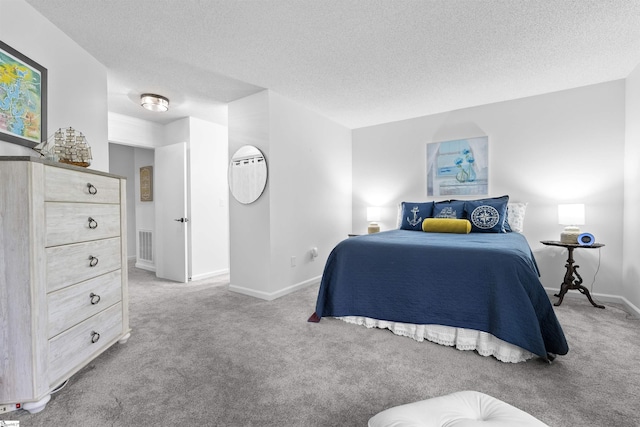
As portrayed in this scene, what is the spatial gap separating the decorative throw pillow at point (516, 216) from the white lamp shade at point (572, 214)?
41 centimetres

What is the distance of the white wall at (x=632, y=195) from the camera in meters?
2.77

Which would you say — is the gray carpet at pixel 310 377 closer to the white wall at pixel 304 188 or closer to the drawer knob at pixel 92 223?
the drawer knob at pixel 92 223

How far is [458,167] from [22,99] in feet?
14.4

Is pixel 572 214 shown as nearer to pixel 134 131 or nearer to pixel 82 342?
pixel 82 342

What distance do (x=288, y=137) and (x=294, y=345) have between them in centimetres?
240

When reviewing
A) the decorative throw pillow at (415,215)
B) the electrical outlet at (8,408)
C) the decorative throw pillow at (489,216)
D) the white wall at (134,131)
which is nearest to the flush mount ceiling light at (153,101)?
the white wall at (134,131)

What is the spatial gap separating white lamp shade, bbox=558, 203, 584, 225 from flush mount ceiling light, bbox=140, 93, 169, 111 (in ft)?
15.3

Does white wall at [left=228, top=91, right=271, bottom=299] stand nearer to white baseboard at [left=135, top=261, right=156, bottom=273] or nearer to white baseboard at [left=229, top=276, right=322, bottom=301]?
white baseboard at [left=229, top=276, right=322, bottom=301]

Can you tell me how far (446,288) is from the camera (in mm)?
2160

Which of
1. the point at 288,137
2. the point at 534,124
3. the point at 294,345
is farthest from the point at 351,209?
the point at 294,345

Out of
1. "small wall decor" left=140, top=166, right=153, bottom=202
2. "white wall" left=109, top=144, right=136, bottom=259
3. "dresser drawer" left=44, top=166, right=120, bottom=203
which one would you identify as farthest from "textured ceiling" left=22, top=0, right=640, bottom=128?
"white wall" left=109, top=144, right=136, bottom=259

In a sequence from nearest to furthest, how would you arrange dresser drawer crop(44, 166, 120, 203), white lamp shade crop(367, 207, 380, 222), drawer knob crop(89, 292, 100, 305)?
dresser drawer crop(44, 166, 120, 203) → drawer knob crop(89, 292, 100, 305) → white lamp shade crop(367, 207, 380, 222)

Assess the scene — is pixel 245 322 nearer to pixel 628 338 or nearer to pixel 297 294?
pixel 297 294

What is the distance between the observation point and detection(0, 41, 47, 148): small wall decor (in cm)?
168
